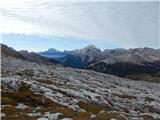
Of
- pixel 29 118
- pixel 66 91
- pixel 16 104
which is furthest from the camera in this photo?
pixel 66 91

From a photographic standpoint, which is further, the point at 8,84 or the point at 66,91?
the point at 66,91

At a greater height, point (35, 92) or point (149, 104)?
point (35, 92)

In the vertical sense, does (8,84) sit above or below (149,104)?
above

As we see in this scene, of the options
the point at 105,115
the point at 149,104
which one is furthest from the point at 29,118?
the point at 149,104

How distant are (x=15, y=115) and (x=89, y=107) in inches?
1061

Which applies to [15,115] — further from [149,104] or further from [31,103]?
[149,104]

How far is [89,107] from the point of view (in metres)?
66.9

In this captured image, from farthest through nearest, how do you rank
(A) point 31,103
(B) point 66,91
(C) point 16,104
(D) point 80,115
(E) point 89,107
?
(B) point 66,91
(E) point 89,107
(A) point 31,103
(C) point 16,104
(D) point 80,115

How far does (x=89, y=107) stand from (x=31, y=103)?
571 inches

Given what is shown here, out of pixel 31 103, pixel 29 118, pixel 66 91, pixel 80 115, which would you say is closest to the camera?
pixel 29 118

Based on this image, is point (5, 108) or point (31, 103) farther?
point (31, 103)

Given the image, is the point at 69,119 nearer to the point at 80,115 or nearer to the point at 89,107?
the point at 80,115

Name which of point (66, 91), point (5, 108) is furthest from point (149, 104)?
point (5, 108)

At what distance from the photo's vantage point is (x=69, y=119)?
41250mm
